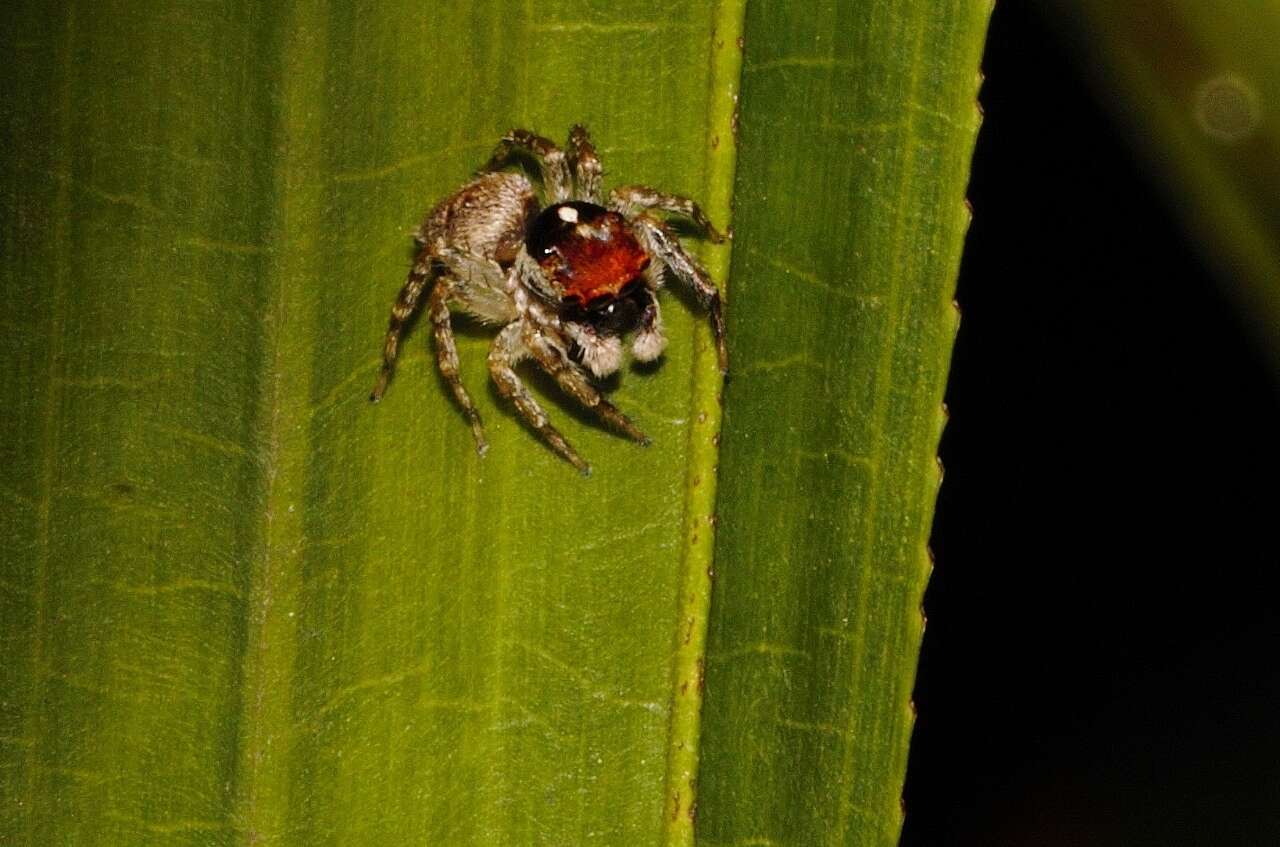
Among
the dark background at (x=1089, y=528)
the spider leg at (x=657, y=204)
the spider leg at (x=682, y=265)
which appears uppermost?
the spider leg at (x=657, y=204)

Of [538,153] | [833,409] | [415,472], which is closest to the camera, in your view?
[833,409]

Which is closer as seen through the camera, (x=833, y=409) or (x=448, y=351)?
(x=833, y=409)

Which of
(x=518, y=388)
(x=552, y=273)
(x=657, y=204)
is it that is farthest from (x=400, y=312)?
(x=657, y=204)

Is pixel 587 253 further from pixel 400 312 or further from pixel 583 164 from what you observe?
pixel 400 312

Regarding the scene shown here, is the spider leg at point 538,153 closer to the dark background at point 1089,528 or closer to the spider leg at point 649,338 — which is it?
the spider leg at point 649,338

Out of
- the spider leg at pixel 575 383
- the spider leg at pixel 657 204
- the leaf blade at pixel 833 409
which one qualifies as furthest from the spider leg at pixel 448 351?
the leaf blade at pixel 833 409

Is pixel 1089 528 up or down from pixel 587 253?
down
